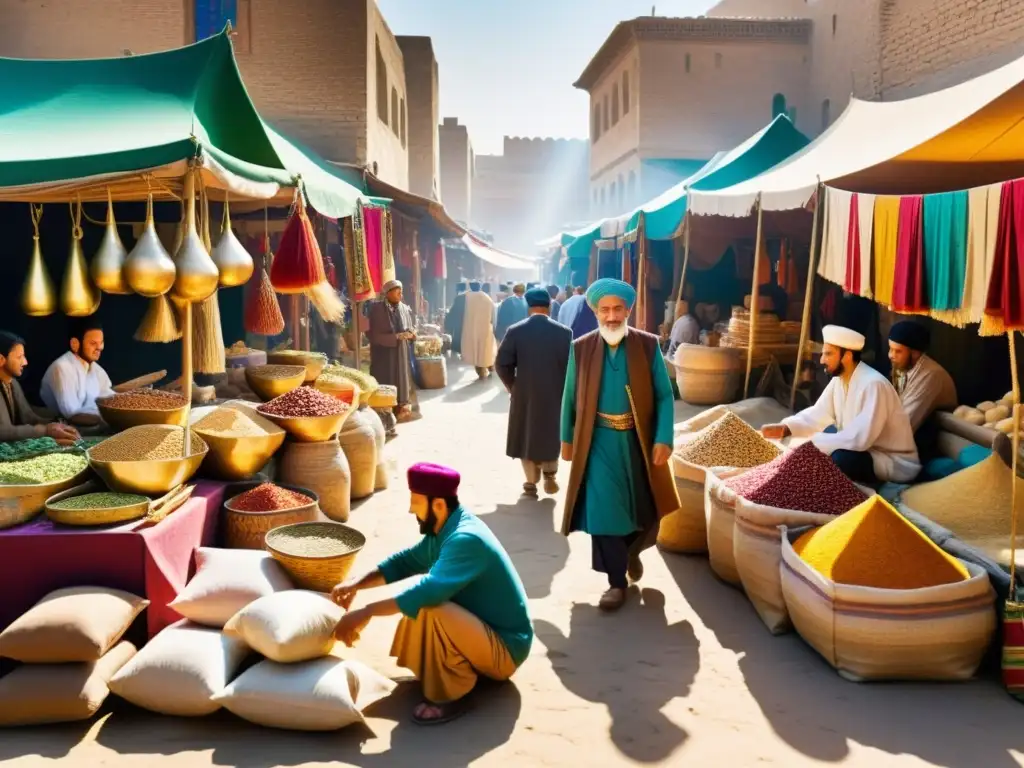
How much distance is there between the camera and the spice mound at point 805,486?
4023 millimetres

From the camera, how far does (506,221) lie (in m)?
49.7

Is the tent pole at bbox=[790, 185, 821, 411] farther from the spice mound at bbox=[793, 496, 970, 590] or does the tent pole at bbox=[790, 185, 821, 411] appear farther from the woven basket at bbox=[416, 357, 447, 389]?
the woven basket at bbox=[416, 357, 447, 389]

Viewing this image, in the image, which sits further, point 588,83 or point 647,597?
point 588,83

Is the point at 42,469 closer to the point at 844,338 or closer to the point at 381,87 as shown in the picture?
the point at 844,338

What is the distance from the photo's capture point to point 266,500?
14.2 ft

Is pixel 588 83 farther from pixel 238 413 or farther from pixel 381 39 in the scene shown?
pixel 238 413

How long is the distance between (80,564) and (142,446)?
658mm

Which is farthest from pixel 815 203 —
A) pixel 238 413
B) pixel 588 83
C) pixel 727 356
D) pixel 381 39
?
pixel 588 83

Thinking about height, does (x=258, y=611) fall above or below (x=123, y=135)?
below

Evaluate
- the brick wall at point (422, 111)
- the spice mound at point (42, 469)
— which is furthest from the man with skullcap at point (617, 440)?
the brick wall at point (422, 111)

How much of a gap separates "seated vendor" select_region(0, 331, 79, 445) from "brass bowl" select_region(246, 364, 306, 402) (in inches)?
50.3

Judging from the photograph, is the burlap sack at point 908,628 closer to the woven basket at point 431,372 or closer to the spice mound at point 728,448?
the spice mound at point 728,448

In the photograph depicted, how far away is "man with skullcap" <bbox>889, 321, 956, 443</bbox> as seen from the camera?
16.9 feet

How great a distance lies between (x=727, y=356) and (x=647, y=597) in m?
5.32
